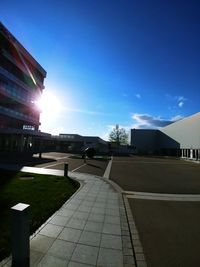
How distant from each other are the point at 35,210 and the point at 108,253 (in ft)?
10.3

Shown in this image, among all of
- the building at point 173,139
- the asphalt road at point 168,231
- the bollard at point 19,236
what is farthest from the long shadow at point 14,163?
the building at point 173,139

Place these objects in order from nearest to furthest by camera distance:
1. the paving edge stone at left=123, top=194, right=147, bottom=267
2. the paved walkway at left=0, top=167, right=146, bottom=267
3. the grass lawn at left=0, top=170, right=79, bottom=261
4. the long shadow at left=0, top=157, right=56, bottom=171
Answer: the paved walkway at left=0, top=167, right=146, bottom=267 → the paving edge stone at left=123, top=194, right=147, bottom=267 → the grass lawn at left=0, top=170, right=79, bottom=261 → the long shadow at left=0, top=157, right=56, bottom=171

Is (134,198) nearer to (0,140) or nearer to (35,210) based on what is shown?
(35,210)

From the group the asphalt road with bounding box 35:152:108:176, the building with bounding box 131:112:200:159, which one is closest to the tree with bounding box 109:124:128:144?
the building with bounding box 131:112:200:159

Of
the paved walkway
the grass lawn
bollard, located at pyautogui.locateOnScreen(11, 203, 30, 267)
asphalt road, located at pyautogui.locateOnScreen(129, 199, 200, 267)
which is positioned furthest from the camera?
the grass lawn

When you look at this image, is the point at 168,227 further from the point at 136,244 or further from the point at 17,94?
the point at 17,94

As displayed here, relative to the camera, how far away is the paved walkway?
4.47 metres

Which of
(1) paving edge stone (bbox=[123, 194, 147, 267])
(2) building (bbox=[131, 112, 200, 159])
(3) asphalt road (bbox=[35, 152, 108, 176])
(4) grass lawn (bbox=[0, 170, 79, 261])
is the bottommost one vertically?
(1) paving edge stone (bbox=[123, 194, 147, 267])

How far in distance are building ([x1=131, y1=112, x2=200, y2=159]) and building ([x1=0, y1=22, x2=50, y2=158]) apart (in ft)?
112

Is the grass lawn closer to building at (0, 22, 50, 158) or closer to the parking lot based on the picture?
→ the parking lot

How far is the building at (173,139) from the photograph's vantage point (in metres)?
48.9

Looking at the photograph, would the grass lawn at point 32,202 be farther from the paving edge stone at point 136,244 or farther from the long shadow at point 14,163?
the long shadow at point 14,163

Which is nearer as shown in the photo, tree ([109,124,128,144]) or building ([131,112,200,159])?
building ([131,112,200,159])

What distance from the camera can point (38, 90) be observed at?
5700 cm
